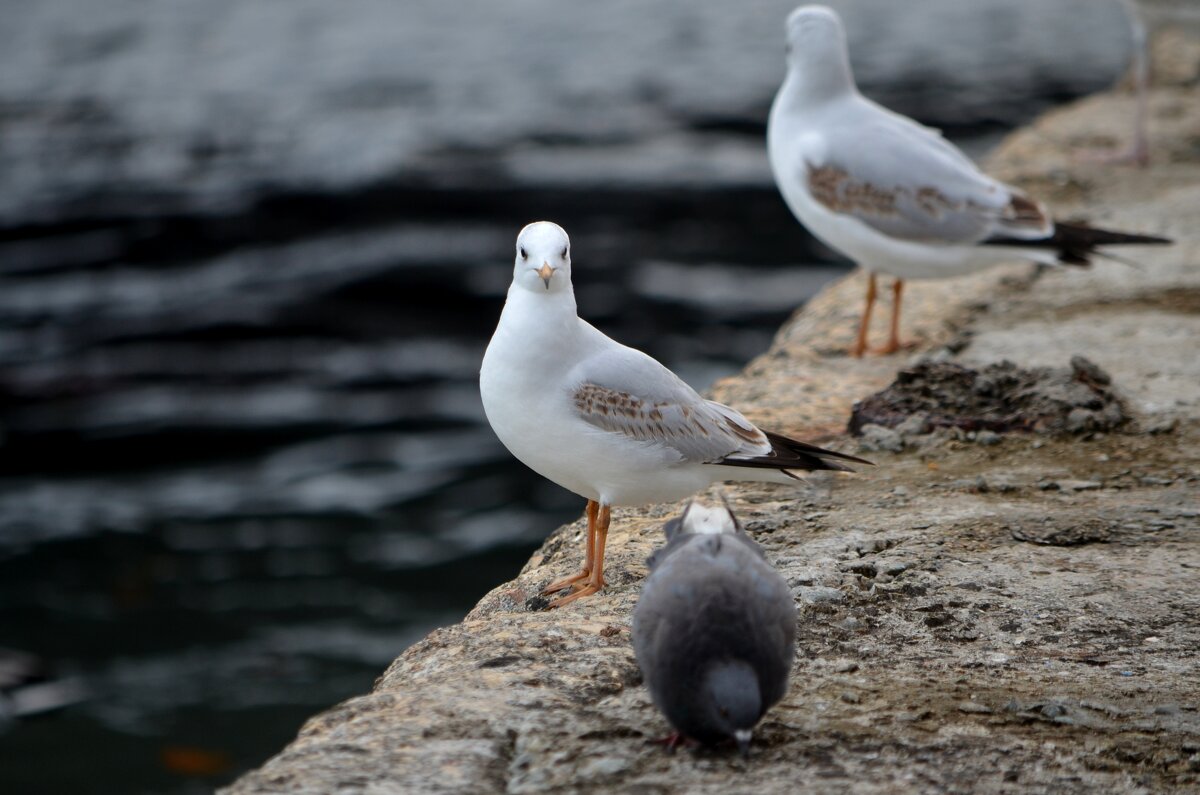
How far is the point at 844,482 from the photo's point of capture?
435 cm

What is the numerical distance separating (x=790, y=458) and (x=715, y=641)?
1.10 meters

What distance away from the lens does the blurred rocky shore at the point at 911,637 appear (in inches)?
108

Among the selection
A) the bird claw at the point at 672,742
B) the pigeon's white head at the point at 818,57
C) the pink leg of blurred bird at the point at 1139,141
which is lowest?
the bird claw at the point at 672,742

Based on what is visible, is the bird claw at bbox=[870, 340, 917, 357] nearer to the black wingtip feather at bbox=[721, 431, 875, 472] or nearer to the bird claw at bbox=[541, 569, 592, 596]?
the black wingtip feather at bbox=[721, 431, 875, 472]

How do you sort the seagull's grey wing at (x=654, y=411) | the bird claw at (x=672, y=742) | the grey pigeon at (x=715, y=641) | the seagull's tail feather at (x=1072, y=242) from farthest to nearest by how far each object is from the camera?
the seagull's tail feather at (x=1072, y=242) < the seagull's grey wing at (x=654, y=411) < the bird claw at (x=672, y=742) < the grey pigeon at (x=715, y=641)

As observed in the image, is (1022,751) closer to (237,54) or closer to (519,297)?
(519,297)

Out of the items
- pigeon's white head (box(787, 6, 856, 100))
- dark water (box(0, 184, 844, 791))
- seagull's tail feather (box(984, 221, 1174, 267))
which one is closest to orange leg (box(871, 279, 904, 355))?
seagull's tail feather (box(984, 221, 1174, 267))

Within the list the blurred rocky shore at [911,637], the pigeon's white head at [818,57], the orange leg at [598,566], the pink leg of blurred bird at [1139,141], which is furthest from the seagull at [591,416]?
the pink leg of blurred bird at [1139,141]

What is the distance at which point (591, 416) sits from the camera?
3570 millimetres

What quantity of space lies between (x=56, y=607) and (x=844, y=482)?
4804 millimetres

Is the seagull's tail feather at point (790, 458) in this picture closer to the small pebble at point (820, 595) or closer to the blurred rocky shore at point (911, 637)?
the blurred rocky shore at point (911, 637)

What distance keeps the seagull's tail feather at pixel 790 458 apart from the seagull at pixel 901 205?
6.46 feet

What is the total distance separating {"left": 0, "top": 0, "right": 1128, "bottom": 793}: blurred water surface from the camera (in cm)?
727

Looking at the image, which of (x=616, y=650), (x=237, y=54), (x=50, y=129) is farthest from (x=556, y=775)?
(x=237, y=54)
